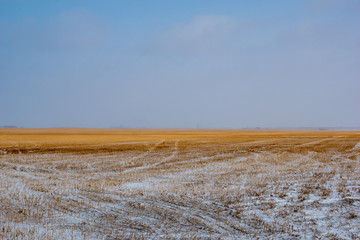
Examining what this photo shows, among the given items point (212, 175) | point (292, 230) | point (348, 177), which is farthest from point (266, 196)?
point (348, 177)

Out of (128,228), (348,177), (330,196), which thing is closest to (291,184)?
(330,196)

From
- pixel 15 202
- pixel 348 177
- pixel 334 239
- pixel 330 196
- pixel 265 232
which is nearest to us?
pixel 334 239

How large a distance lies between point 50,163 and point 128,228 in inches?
631

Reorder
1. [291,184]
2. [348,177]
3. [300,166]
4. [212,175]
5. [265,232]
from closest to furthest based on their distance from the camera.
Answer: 1. [265,232]
2. [291,184]
3. [348,177]
4. [212,175]
5. [300,166]

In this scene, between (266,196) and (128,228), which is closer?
(128,228)

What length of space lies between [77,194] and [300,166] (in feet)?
50.6

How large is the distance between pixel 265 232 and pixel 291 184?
718cm

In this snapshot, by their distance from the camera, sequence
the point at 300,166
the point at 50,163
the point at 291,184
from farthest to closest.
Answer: the point at 50,163
the point at 300,166
the point at 291,184

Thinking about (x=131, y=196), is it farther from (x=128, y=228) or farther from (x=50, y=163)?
(x=50, y=163)

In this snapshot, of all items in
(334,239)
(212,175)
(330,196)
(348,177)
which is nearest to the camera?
(334,239)

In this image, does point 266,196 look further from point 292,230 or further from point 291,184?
point 292,230

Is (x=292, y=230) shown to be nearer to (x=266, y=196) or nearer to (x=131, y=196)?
(x=266, y=196)

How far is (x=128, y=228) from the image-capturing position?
894cm

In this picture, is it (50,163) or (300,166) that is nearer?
(300,166)
